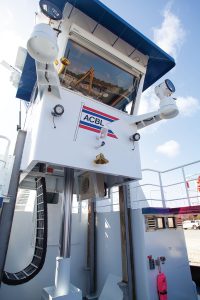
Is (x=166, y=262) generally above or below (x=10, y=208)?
below

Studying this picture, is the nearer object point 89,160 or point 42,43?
point 42,43

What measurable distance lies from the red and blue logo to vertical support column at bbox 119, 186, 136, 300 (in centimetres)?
231

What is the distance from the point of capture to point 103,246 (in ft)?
20.2

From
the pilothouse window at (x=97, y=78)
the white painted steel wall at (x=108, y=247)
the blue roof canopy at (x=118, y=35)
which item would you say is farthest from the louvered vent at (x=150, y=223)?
the blue roof canopy at (x=118, y=35)

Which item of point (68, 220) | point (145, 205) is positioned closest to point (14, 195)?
→ point (68, 220)

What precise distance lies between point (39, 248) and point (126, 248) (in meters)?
2.28

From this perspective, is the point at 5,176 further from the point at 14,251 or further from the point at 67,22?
the point at 67,22

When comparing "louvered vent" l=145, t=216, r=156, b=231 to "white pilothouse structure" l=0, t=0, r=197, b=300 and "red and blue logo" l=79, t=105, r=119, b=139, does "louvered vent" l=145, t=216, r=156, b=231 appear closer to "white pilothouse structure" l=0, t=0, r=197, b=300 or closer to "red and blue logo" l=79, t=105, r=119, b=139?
"white pilothouse structure" l=0, t=0, r=197, b=300

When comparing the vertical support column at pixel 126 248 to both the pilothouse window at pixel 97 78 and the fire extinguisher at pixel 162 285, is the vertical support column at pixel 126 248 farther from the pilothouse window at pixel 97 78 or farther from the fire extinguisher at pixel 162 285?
the pilothouse window at pixel 97 78

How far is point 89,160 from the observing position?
362 cm

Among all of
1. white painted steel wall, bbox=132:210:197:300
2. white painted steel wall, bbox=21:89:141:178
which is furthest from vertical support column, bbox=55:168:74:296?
white painted steel wall, bbox=132:210:197:300

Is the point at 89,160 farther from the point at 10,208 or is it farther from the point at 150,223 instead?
the point at 150,223

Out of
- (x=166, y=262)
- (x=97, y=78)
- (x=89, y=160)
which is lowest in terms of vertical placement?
(x=166, y=262)

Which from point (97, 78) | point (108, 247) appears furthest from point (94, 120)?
point (108, 247)
